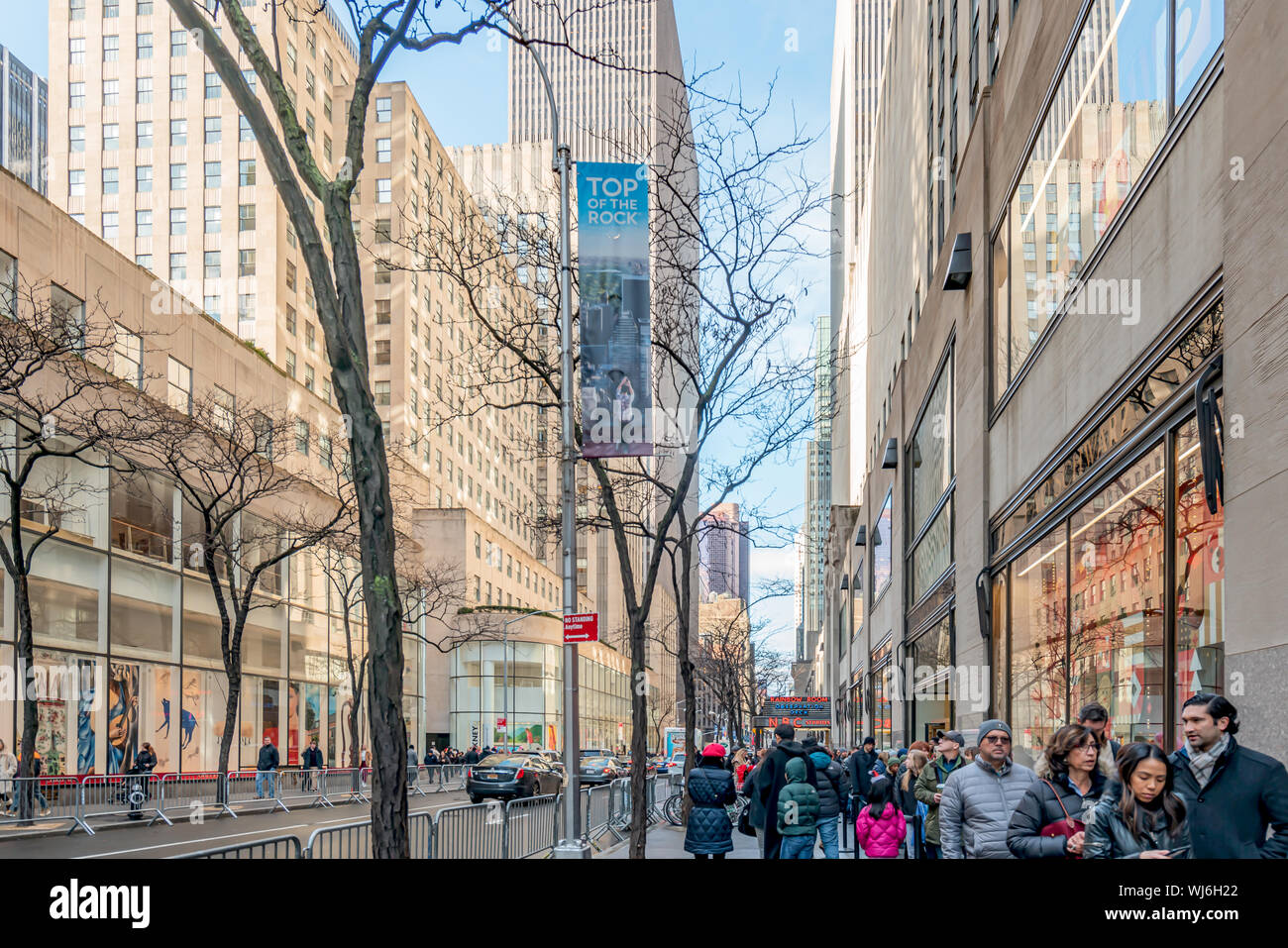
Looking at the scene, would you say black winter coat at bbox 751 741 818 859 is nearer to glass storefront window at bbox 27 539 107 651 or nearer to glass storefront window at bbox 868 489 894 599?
glass storefront window at bbox 27 539 107 651

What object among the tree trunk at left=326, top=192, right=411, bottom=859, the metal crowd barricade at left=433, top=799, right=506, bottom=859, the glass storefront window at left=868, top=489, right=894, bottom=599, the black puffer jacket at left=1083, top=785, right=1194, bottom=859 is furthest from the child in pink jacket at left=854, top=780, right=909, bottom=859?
the glass storefront window at left=868, top=489, right=894, bottom=599

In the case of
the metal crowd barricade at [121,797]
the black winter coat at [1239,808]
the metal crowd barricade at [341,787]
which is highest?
the black winter coat at [1239,808]

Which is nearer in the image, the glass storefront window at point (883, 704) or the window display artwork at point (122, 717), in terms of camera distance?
the window display artwork at point (122, 717)

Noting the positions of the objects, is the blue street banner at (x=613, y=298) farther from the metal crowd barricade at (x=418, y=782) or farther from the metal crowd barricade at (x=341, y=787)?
the metal crowd barricade at (x=418, y=782)

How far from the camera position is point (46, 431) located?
3006 centimetres

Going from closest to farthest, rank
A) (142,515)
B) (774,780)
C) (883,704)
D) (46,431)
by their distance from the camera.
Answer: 1. (774,780)
2. (46,431)
3. (142,515)
4. (883,704)

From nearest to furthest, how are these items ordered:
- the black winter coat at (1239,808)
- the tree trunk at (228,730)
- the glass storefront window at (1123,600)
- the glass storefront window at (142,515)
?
the black winter coat at (1239,808) < the glass storefront window at (1123,600) < the tree trunk at (228,730) < the glass storefront window at (142,515)

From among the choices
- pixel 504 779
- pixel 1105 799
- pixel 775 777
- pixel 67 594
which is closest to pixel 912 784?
pixel 775 777

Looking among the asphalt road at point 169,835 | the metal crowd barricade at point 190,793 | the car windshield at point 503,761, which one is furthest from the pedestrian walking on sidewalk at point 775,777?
the car windshield at point 503,761

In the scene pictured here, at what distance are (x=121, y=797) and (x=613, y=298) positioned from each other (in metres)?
16.6

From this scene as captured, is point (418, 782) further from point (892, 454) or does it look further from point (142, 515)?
point (892, 454)

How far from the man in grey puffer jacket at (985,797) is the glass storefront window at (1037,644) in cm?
911

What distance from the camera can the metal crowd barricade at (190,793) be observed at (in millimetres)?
27472

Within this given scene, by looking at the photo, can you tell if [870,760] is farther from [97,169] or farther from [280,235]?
[97,169]
